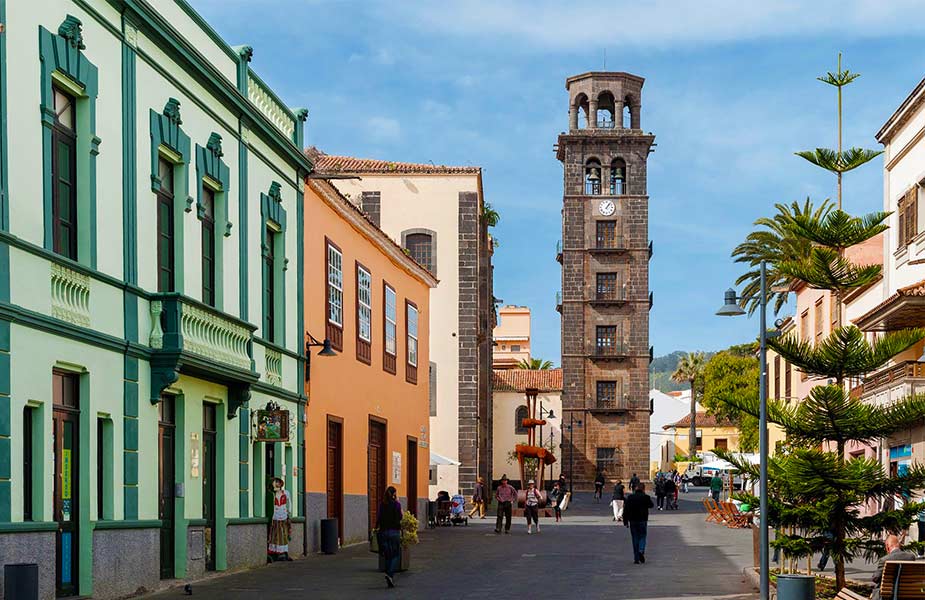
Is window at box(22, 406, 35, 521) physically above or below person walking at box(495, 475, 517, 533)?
above

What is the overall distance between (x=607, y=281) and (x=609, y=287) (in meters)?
0.40

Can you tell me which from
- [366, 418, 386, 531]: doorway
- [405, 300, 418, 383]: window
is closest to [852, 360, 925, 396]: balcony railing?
[366, 418, 386, 531]: doorway

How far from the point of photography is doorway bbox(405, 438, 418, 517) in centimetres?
4159

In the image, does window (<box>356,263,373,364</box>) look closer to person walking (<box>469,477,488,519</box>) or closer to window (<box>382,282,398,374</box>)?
window (<box>382,282,398,374</box>)

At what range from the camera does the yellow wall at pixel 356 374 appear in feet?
100

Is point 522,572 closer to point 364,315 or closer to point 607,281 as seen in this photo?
point 364,315

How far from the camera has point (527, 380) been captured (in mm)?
105562

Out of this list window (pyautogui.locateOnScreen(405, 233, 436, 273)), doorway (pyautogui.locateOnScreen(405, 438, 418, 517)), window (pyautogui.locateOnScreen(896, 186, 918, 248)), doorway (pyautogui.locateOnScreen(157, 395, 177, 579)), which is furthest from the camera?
window (pyautogui.locateOnScreen(405, 233, 436, 273))

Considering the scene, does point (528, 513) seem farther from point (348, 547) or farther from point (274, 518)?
point (274, 518)

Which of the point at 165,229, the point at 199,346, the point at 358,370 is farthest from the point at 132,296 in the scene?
the point at 358,370

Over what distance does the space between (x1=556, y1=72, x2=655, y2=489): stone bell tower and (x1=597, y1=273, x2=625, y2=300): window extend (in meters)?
0.06

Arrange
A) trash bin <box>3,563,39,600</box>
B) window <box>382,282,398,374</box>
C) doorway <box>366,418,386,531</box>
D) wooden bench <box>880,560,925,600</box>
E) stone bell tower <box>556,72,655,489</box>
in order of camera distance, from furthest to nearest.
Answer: stone bell tower <box>556,72,655,489</box>
window <box>382,282,398,374</box>
doorway <box>366,418,386,531</box>
wooden bench <box>880,560,925,600</box>
trash bin <box>3,563,39,600</box>

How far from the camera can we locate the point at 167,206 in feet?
72.0

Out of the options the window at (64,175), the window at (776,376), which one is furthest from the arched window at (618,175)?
the window at (64,175)
